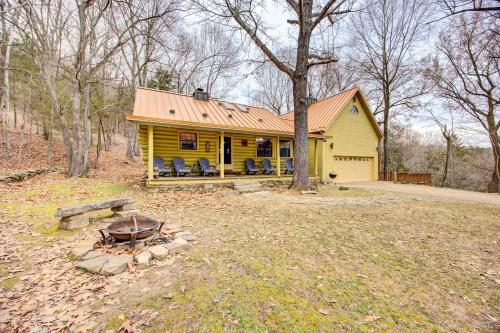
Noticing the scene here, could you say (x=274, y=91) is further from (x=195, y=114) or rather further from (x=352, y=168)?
(x=195, y=114)

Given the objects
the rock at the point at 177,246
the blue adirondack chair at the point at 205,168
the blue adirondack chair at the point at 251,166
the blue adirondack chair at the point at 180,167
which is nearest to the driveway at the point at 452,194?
the blue adirondack chair at the point at 251,166

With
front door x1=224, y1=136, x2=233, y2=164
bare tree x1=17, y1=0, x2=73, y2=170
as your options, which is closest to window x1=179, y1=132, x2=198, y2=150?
front door x1=224, y1=136, x2=233, y2=164

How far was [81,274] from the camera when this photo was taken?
2.92 meters

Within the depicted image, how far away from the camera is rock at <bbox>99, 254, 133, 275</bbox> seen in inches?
113

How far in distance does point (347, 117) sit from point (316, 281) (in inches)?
559

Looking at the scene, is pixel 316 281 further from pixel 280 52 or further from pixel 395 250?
pixel 280 52

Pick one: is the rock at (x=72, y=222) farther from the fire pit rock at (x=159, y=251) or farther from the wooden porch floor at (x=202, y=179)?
the wooden porch floor at (x=202, y=179)

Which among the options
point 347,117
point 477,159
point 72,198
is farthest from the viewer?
point 477,159

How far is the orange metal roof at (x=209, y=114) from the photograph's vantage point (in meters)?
9.08

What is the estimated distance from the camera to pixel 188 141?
36.7 feet

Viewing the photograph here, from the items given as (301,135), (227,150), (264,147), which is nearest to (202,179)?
(227,150)

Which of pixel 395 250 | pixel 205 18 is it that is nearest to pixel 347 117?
pixel 205 18

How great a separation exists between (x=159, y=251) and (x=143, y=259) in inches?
11.1

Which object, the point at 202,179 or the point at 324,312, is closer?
the point at 324,312
